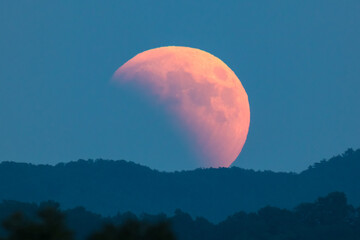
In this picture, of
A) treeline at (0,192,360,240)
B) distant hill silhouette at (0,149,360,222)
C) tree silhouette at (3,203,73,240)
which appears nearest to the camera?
tree silhouette at (3,203,73,240)

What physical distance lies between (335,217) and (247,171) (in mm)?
66314

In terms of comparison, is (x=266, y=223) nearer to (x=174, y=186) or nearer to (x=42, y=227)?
(x=174, y=186)

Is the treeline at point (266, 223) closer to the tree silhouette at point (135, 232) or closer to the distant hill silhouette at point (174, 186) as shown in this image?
the distant hill silhouette at point (174, 186)

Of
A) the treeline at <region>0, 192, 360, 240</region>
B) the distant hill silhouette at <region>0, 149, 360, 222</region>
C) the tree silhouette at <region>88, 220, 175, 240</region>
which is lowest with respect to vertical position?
the tree silhouette at <region>88, 220, 175, 240</region>

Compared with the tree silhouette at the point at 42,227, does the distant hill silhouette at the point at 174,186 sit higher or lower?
higher

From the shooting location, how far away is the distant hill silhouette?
163 meters

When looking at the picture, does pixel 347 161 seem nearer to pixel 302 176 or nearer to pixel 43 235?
pixel 302 176

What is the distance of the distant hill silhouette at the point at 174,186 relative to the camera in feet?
536

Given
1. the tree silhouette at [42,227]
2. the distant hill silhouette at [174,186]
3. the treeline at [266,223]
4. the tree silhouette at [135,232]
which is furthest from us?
the distant hill silhouette at [174,186]

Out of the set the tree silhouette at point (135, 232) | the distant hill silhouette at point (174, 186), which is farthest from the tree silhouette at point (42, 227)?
the distant hill silhouette at point (174, 186)

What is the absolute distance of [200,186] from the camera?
17200 cm

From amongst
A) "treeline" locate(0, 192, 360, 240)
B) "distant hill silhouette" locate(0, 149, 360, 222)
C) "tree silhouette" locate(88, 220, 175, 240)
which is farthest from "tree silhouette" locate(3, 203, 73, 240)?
"distant hill silhouette" locate(0, 149, 360, 222)

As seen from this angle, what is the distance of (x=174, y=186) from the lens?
177 metres

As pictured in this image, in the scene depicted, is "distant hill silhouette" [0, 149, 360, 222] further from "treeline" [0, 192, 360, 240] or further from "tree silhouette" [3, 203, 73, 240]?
"tree silhouette" [3, 203, 73, 240]
